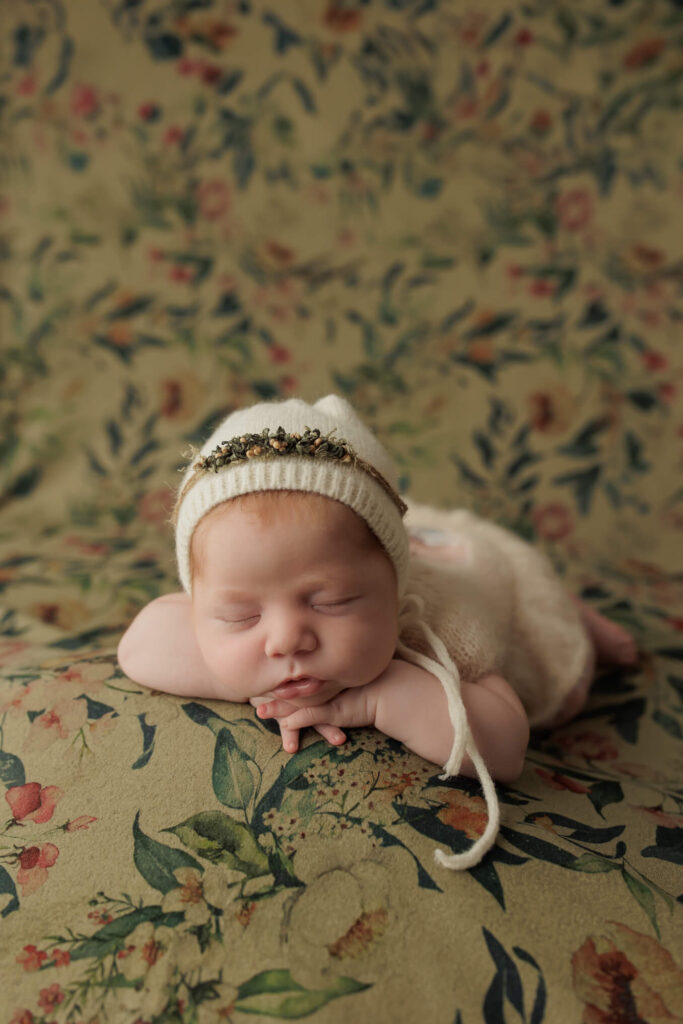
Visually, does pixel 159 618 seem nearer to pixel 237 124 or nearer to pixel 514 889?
pixel 514 889

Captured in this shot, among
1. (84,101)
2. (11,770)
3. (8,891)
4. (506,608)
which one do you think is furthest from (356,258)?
(8,891)

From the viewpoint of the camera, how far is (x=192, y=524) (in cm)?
86

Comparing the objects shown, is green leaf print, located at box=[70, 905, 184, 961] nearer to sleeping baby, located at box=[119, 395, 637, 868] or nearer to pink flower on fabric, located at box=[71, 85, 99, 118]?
sleeping baby, located at box=[119, 395, 637, 868]

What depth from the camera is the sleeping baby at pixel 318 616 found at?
80cm

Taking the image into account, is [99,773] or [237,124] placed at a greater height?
[237,124]

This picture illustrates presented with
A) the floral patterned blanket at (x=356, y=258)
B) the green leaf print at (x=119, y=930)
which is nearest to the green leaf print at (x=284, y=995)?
the green leaf print at (x=119, y=930)

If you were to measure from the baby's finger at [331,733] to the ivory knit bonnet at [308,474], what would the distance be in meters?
0.18

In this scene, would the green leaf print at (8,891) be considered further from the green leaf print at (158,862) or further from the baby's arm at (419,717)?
the baby's arm at (419,717)

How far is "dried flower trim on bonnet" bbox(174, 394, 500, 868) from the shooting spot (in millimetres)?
812

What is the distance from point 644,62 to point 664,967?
1.91 m

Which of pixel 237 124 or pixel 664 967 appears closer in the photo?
pixel 664 967

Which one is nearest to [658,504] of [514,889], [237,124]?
[514,889]

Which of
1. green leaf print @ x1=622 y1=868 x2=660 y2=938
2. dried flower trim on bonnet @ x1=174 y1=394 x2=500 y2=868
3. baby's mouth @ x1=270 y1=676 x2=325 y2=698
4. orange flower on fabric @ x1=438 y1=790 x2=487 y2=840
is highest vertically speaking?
dried flower trim on bonnet @ x1=174 y1=394 x2=500 y2=868

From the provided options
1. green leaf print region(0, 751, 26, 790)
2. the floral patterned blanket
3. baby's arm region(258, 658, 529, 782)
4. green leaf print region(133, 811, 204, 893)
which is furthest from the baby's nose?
the floral patterned blanket
